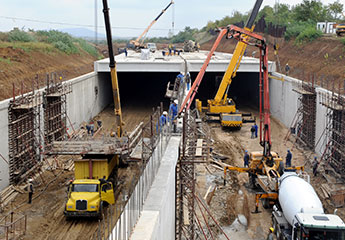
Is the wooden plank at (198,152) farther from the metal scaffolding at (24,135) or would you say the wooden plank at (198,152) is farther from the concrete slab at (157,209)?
the metal scaffolding at (24,135)

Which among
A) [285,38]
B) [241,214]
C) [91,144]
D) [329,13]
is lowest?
[241,214]

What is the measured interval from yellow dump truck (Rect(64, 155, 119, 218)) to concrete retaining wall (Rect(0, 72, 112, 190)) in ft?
13.4

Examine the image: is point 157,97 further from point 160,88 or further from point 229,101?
point 229,101

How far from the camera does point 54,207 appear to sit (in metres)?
19.3

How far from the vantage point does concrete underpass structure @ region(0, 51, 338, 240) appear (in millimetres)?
12359

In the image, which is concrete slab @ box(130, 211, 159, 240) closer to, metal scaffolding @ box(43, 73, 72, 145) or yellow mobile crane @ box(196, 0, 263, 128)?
metal scaffolding @ box(43, 73, 72, 145)

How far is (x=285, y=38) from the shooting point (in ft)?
193

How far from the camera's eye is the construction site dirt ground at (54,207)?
54.2 ft

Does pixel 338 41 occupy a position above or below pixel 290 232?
above

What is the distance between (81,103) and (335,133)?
20724 millimetres

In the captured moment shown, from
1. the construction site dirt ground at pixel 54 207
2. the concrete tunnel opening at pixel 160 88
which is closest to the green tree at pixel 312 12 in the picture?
the concrete tunnel opening at pixel 160 88

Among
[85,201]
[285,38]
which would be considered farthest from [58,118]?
[285,38]

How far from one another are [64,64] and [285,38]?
30.4 metres

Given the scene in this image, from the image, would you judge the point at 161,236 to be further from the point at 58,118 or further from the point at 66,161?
the point at 58,118
